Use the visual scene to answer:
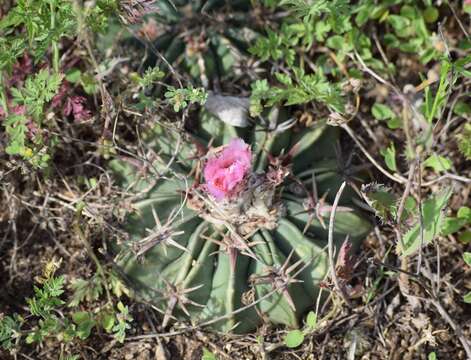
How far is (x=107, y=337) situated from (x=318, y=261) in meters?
0.96

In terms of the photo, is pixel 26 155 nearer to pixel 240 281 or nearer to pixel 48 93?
pixel 48 93

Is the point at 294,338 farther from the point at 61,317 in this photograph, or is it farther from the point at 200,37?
the point at 200,37

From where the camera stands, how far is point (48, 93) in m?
2.37

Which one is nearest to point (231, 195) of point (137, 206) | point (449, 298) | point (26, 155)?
point (137, 206)

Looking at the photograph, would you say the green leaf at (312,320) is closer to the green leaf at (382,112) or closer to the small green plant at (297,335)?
the small green plant at (297,335)

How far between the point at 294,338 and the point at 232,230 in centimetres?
49

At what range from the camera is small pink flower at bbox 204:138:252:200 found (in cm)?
206

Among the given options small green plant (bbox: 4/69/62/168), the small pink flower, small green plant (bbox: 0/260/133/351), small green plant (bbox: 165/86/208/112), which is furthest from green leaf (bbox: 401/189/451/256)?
small green plant (bbox: 4/69/62/168)

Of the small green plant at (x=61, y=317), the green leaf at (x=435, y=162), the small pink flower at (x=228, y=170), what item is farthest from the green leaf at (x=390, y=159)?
the small green plant at (x=61, y=317)

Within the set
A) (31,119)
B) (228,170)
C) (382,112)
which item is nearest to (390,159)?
(382,112)

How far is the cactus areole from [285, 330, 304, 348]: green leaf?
7 centimetres

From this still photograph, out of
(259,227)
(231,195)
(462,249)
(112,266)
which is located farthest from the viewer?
(462,249)

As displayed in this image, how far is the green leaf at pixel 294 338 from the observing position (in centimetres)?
238

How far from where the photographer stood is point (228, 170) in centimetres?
206
